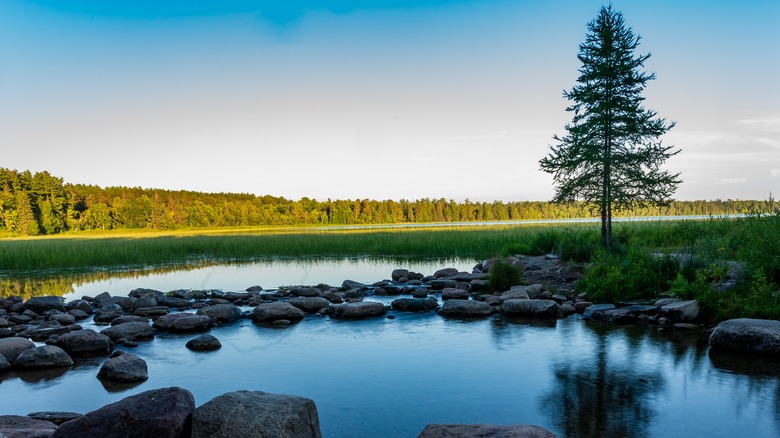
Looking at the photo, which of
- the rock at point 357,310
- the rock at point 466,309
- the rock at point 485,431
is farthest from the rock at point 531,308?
the rock at point 485,431

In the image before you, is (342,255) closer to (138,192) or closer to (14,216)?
(14,216)

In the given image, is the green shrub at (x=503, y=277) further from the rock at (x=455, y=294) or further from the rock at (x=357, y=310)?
the rock at (x=357, y=310)

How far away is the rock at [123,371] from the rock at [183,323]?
3698 mm

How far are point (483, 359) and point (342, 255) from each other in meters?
25.4

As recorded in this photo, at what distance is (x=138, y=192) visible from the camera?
137875 mm

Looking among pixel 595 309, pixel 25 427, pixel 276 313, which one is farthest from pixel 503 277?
pixel 25 427

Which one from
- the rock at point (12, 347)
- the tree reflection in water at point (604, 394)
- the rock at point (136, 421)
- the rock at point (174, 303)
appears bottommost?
the rock at point (174, 303)

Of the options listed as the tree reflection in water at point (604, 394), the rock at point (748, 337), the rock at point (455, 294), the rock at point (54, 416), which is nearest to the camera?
the tree reflection in water at point (604, 394)

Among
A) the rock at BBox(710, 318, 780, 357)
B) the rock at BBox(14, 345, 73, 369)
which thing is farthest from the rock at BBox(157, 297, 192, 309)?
the rock at BBox(710, 318, 780, 357)

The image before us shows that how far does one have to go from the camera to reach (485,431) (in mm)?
5254

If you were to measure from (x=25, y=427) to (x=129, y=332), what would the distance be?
242 inches

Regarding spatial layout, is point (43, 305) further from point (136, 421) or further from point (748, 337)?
point (748, 337)

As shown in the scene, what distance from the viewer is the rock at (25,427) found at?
559 centimetres

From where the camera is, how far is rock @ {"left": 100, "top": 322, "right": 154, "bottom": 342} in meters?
11.8
